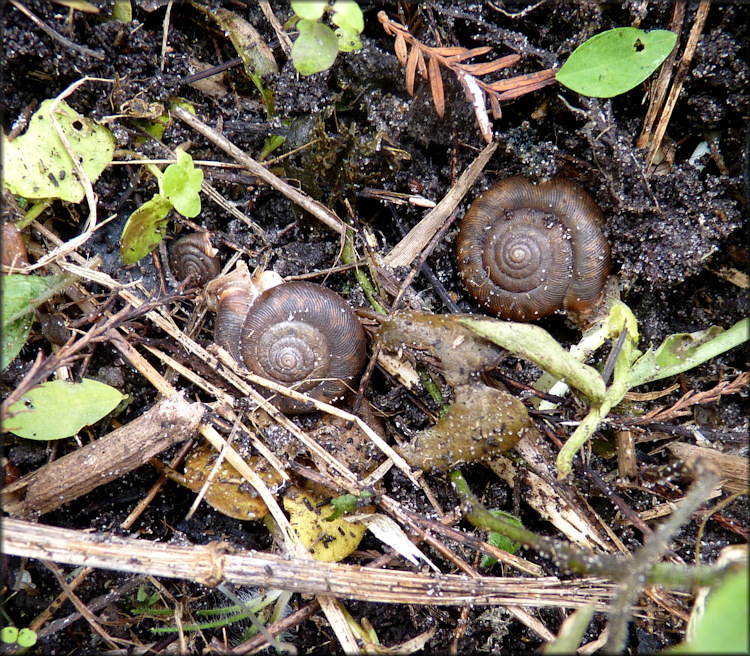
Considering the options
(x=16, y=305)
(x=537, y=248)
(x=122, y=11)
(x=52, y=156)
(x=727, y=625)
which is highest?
(x=122, y=11)

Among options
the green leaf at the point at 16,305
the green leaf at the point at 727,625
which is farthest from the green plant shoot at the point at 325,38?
the green leaf at the point at 727,625

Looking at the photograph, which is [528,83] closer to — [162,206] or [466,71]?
[466,71]

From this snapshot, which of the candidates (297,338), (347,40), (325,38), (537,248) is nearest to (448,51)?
(347,40)

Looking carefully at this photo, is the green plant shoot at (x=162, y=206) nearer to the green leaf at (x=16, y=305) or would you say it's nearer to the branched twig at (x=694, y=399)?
the green leaf at (x=16, y=305)

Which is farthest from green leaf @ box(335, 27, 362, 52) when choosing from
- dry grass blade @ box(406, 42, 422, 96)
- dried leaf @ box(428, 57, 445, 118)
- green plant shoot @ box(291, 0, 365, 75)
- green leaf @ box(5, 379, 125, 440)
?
green leaf @ box(5, 379, 125, 440)

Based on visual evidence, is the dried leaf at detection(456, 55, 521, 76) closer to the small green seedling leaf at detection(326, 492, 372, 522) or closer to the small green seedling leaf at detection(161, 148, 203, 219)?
the small green seedling leaf at detection(161, 148, 203, 219)

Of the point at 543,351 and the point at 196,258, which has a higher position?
the point at 543,351

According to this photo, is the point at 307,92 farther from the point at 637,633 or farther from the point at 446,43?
the point at 637,633

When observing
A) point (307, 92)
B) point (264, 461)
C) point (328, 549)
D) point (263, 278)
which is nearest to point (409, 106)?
point (307, 92)
